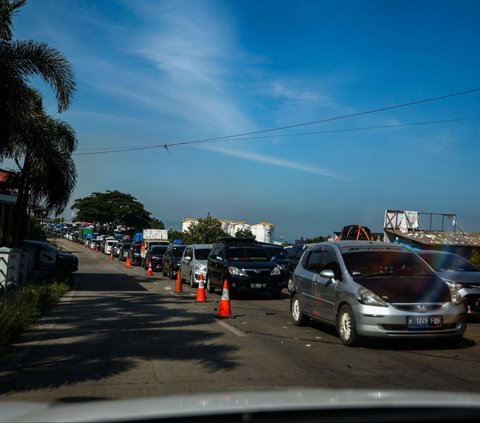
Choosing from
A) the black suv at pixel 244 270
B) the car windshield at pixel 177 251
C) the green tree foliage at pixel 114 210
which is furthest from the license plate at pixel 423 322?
the green tree foliage at pixel 114 210

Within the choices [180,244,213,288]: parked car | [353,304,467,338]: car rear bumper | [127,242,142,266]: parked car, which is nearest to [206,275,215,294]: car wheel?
[180,244,213,288]: parked car

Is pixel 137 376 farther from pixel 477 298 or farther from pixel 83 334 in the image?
pixel 477 298

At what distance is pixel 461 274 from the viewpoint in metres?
13.0

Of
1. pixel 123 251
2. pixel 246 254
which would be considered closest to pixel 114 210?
pixel 123 251

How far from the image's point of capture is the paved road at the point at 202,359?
6.72 metres

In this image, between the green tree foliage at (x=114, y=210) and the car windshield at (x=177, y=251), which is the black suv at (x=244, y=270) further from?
the green tree foliage at (x=114, y=210)

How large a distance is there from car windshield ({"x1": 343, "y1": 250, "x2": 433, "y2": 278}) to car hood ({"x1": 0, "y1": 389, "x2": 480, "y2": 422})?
7095 millimetres

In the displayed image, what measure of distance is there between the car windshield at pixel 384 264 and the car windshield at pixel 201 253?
1297 centimetres

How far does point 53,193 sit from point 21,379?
16.9 metres

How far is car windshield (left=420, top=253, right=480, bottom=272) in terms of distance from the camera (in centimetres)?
1367

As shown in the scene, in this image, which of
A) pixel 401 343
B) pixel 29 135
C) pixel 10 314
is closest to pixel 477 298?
pixel 401 343

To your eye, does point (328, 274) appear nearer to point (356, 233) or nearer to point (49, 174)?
point (49, 174)

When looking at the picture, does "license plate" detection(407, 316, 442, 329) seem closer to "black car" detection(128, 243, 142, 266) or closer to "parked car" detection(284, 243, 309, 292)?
"parked car" detection(284, 243, 309, 292)

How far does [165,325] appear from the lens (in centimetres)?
1173
